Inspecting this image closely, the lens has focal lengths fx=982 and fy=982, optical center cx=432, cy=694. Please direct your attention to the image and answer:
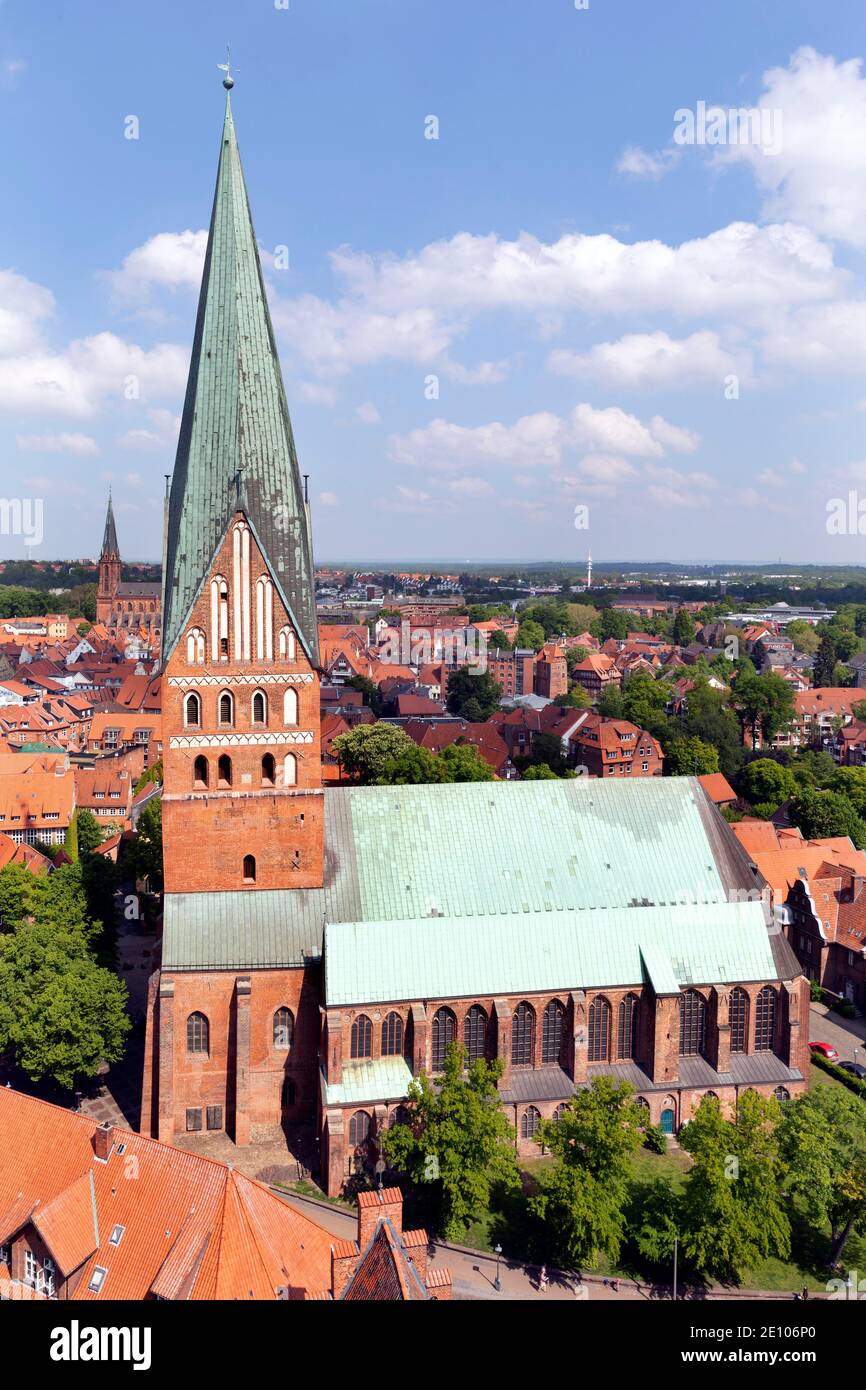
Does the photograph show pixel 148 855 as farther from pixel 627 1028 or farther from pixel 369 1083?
pixel 627 1028

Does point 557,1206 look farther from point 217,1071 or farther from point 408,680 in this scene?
point 408,680

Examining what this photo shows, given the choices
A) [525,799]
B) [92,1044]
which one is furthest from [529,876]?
[92,1044]

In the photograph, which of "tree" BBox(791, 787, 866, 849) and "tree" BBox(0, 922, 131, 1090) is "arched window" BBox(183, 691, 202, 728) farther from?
"tree" BBox(791, 787, 866, 849)

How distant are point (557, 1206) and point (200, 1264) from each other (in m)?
15.1

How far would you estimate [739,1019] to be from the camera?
4803 cm

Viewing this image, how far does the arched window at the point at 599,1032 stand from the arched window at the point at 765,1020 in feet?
25.4

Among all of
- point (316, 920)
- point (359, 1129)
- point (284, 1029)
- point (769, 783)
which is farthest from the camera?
point (769, 783)

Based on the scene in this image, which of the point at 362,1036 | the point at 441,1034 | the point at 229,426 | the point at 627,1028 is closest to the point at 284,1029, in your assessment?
the point at 362,1036

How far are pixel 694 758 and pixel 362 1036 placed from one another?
273 feet

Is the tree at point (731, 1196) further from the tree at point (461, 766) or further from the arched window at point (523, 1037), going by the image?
the tree at point (461, 766)

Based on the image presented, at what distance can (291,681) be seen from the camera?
146 feet

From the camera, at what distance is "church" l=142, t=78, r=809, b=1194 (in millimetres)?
43094
